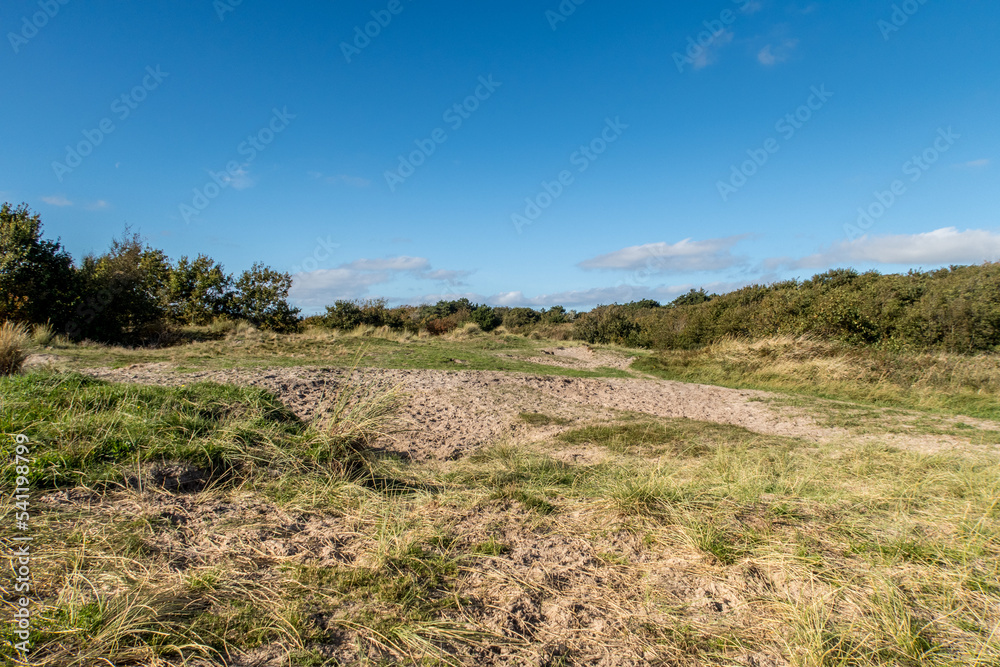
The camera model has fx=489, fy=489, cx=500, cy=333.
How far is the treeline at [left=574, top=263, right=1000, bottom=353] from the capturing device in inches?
629

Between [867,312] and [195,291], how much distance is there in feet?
84.2

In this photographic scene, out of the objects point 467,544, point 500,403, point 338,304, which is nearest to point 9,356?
point 500,403

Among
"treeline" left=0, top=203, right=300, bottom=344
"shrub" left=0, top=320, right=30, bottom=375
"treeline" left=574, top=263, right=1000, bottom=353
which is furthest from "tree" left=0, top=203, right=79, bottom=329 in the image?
"treeline" left=574, top=263, right=1000, bottom=353

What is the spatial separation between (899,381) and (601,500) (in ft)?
39.9

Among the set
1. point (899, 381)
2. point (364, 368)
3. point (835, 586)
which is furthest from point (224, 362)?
point (899, 381)

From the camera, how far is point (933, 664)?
202 cm

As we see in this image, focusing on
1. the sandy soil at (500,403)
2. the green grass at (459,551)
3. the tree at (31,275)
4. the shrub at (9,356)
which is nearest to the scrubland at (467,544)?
the green grass at (459,551)

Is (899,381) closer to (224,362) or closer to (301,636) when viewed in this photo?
(301,636)

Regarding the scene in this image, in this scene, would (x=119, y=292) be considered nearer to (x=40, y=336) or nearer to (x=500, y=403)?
(x=40, y=336)

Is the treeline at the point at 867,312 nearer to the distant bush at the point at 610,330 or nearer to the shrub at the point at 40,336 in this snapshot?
the distant bush at the point at 610,330

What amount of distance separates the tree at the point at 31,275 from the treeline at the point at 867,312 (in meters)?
23.4

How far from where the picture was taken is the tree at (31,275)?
529 inches

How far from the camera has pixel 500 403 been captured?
28.1 feet

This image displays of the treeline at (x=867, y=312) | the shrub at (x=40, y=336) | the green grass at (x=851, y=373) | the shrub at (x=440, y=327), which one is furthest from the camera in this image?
the shrub at (x=440, y=327)
